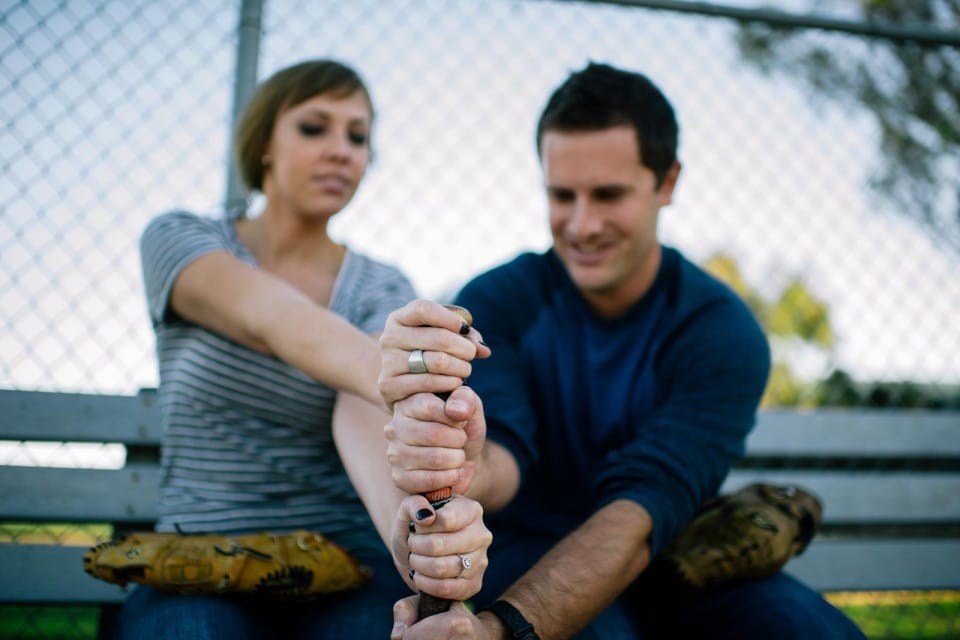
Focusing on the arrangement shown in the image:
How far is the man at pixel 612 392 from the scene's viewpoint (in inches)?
59.5

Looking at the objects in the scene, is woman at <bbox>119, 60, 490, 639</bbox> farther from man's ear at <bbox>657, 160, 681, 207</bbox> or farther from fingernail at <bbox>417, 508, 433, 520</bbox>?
man's ear at <bbox>657, 160, 681, 207</bbox>

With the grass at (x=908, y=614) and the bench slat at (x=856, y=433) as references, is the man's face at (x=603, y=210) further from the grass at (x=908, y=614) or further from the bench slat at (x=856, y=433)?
the grass at (x=908, y=614)

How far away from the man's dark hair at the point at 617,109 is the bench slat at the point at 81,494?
1.43m

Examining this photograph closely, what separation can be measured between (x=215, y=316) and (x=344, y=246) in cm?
48

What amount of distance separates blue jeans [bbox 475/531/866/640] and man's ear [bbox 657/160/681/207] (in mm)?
966

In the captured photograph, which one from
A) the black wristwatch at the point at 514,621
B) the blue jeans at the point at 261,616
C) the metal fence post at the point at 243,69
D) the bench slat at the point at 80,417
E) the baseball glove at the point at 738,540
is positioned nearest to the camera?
the black wristwatch at the point at 514,621

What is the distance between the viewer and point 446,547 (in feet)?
3.52

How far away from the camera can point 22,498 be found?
198cm

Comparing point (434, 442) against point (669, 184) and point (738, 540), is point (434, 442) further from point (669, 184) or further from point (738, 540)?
point (669, 184)

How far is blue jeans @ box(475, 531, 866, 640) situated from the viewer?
5.02ft

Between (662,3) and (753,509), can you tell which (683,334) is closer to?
(753,509)

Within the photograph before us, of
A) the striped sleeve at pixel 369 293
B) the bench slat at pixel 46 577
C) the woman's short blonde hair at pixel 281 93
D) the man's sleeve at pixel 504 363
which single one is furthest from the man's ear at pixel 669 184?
the bench slat at pixel 46 577

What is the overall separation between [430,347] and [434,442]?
0.14 m

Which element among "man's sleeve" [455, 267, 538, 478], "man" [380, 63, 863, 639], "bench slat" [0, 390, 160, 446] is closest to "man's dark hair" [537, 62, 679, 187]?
"man" [380, 63, 863, 639]
